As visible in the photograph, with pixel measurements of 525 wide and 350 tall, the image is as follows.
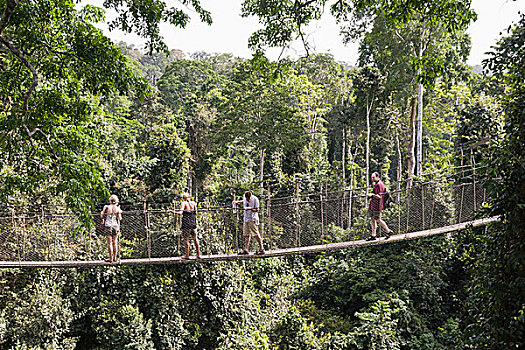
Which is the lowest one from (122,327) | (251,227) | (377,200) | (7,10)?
(122,327)

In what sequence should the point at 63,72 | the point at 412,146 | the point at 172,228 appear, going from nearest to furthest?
1. the point at 63,72
2. the point at 172,228
3. the point at 412,146

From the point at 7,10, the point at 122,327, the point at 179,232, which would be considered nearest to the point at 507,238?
the point at 7,10

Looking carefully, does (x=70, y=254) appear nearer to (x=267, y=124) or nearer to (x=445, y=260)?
(x=267, y=124)

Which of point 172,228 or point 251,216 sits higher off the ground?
point 251,216

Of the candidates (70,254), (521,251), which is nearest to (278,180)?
(70,254)

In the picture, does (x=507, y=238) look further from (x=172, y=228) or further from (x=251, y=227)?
(x=172, y=228)

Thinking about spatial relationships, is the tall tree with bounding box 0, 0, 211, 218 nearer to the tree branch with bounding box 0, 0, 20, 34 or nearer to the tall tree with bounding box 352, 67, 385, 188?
the tree branch with bounding box 0, 0, 20, 34

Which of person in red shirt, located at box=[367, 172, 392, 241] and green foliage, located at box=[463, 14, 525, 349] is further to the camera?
person in red shirt, located at box=[367, 172, 392, 241]

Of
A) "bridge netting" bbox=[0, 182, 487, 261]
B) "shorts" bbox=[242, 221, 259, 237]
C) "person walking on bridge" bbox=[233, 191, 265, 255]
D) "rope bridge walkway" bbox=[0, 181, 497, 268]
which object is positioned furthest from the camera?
"bridge netting" bbox=[0, 182, 487, 261]

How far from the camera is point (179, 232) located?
27.2 feet

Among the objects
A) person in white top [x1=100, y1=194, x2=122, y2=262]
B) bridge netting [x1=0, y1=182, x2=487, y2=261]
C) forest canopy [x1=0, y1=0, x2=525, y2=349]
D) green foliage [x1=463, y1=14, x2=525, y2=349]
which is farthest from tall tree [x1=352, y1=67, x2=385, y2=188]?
green foliage [x1=463, y1=14, x2=525, y2=349]

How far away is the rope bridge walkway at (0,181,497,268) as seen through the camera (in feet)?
22.7

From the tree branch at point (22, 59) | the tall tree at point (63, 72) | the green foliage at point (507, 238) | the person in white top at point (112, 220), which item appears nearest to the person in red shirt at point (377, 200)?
the green foliage at point (507, 238)

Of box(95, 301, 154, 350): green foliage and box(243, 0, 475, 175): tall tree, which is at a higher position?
box(243, 0, 475, 175): tall tree
